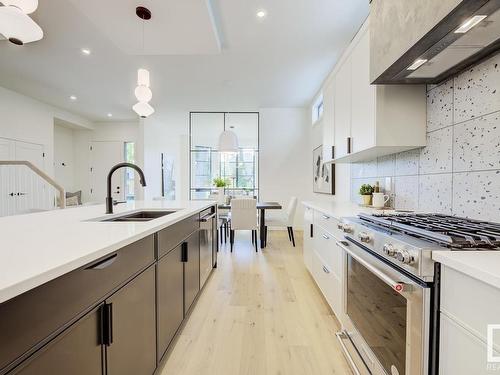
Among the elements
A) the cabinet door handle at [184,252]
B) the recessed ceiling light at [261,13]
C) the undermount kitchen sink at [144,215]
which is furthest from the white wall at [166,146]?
the cabinet door handle at [184,252]

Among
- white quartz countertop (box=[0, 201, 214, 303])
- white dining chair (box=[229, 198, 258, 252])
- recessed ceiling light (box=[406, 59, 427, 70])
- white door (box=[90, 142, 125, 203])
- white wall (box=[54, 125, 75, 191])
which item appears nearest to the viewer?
white quartz countertop (box=[0, 201, 214, 303])

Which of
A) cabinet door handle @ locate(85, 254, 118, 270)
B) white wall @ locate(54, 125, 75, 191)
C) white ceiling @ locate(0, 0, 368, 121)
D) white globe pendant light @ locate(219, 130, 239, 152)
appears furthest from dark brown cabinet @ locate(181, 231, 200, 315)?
white wall @ locate(54, 125, 75, 191)

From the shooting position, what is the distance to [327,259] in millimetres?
2225

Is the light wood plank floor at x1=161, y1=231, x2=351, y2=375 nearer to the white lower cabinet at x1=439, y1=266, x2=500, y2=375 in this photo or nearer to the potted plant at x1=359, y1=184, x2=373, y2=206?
the white lower cabinet at x1=439, y1=266, x2=500, y2=375

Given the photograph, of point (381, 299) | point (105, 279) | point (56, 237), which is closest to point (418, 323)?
point (381, 299)

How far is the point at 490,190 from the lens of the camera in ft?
4.31

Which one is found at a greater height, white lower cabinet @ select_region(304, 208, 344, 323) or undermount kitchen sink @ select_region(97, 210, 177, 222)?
undermount kitchen sink @ select_region(97, 210, 177, 222)

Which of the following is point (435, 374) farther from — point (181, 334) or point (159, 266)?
point (181, 334)

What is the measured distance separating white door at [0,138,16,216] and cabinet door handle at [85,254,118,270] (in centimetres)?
587

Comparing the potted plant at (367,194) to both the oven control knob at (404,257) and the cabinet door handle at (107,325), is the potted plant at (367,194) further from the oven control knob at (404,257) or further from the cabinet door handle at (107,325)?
the cabinet door handle at (107,325)

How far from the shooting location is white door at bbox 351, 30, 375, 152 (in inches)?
77.0

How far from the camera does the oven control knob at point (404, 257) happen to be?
93cm

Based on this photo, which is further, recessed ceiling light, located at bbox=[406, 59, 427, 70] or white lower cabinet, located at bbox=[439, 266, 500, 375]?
recessed ceiling light, located at bbox=[406, 59, 427, 70]

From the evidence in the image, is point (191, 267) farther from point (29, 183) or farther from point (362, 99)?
point (29, 183)
